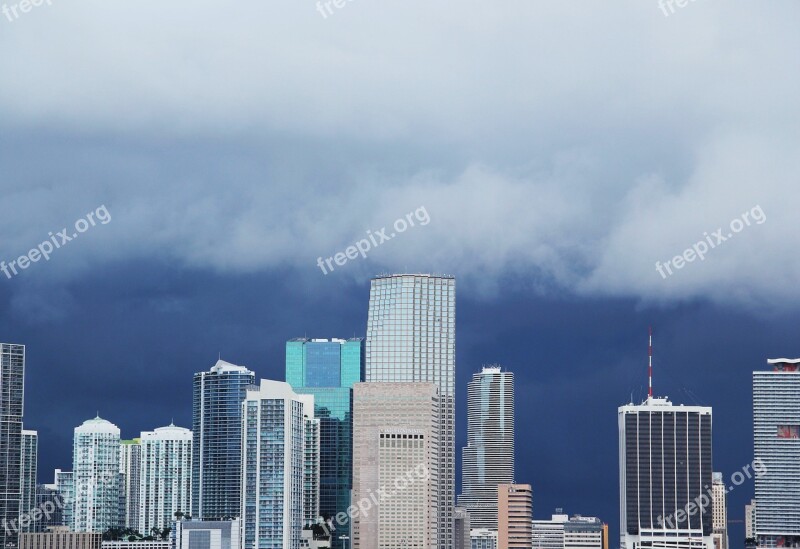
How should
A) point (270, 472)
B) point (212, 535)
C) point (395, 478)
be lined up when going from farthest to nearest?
point (270, 472)
point (212, 535)
point (395, 478)

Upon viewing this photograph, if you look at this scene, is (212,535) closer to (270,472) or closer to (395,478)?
Answer: (270,472)

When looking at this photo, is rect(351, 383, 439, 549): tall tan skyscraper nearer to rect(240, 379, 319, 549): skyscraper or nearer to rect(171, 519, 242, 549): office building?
rect(240, 379, 319, 549): skyscraper

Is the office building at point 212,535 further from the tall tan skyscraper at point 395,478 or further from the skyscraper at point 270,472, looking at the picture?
the tall tan skyscraper at point 395,478

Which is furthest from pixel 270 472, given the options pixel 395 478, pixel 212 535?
pixel 395 478

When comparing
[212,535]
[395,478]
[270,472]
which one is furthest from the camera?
[270,472]

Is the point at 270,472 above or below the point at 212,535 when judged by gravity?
above

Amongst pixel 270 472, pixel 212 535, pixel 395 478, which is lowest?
pixel 212 535

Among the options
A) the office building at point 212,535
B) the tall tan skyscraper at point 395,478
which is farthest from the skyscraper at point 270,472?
the tall tan skyscraper at point 395,478

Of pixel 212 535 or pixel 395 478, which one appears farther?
pixel 212 535
